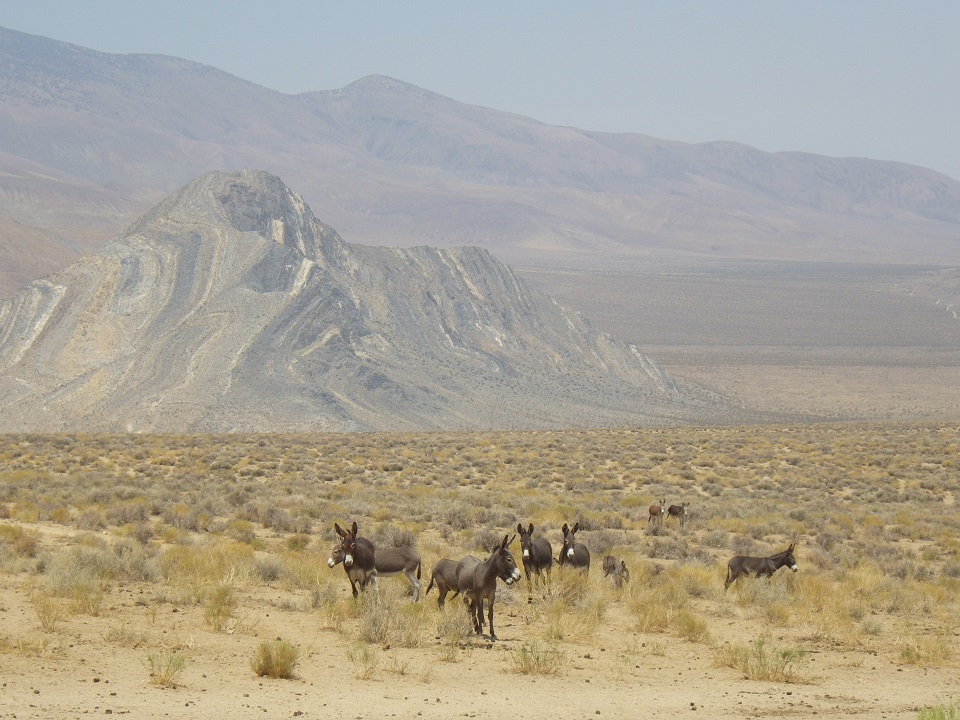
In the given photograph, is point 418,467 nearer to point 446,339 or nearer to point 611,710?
point 611,710

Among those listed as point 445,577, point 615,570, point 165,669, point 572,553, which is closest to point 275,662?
point 165,669

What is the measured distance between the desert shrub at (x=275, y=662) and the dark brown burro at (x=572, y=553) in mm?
5604

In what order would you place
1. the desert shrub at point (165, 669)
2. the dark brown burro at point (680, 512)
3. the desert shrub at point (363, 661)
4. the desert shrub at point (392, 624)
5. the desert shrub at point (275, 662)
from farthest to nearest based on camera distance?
A: the dark brown burro at point (680, 512) → the desert shrub at point (392, 624) → the desert shrub at point (363, 661) → the desert shrub at point (275, 662) → the desert shrub at point (165, 669)

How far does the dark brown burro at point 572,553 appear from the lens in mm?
15273

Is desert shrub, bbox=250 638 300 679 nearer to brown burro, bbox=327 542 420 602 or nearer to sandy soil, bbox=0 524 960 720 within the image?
sandy soil, bbox=0 524 960 720

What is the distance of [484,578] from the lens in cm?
1212

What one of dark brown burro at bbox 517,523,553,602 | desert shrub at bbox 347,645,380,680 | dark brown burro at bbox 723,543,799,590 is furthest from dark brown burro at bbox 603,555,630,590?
desert shrub at bbox 347,645,380,680

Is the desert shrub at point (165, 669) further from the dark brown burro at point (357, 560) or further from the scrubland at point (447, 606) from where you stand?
the dark brown burro at point (357, 560)

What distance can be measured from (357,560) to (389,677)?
2.63 metres

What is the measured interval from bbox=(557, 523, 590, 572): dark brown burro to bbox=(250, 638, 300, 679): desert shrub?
5604 mm

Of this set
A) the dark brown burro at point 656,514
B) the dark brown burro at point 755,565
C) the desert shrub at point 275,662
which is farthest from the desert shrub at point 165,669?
the dark brown burro at point 656,514

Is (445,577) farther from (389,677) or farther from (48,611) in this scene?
(48,611)

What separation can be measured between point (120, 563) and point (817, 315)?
539 ft

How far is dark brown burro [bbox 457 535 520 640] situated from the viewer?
11719mm
